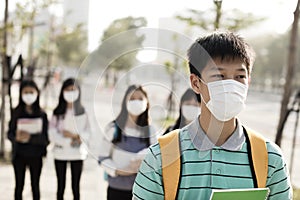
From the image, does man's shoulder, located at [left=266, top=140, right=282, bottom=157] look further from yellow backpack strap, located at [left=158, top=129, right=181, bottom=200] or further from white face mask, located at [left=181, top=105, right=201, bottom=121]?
white face mask, located at [left=181, top=105, right=201, bottom=121]

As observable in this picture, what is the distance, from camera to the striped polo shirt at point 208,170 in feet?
4.22

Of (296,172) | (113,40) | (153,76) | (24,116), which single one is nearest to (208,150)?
(113,40)

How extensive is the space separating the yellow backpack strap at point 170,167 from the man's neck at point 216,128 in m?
0.11

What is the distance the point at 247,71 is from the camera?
1349 millimetres

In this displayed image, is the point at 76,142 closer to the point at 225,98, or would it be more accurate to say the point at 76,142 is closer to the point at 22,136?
the point at 22,136

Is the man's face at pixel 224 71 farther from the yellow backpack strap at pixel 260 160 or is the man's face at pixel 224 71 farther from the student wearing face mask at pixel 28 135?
the student wearing face mask at pixel 28 135

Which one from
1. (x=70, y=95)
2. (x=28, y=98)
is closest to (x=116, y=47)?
(x=70, y=95)

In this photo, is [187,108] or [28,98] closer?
[187,108]

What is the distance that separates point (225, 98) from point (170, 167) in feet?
0.87

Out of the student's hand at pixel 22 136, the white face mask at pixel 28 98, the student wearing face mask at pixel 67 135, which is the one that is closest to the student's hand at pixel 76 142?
the student wearing face mask at pixel 67 135

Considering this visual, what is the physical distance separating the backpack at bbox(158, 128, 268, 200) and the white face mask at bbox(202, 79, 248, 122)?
0.10 meters

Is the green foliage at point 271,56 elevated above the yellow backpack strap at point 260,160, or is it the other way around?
the green foliage at point 271,56

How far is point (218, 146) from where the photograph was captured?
4.36ft

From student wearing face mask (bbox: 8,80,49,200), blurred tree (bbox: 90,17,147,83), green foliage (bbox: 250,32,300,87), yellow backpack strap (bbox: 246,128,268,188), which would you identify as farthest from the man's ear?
green foliage (bbox: 250,32,300,87)
